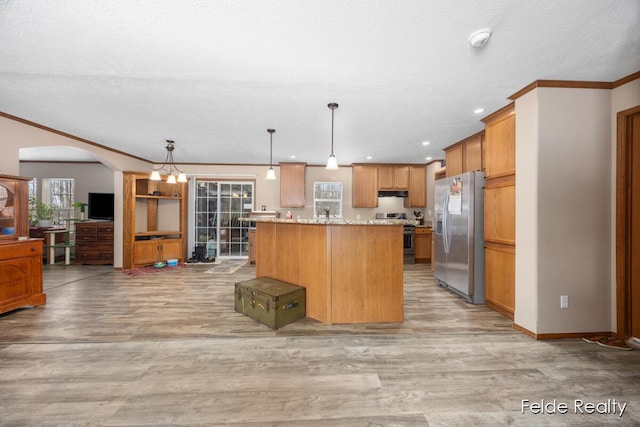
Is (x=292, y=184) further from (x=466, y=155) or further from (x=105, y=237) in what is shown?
(x=105, y=237)

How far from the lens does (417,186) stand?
→ 616 centimetres

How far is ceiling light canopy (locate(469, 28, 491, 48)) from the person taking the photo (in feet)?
5.53

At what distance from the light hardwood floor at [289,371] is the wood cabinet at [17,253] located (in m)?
0.21

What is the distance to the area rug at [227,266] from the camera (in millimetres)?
5109

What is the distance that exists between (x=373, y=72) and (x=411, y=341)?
98.6 inches

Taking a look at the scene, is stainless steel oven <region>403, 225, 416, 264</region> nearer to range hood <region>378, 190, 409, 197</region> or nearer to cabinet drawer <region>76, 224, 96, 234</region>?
range hood <region>378, 190, 409, 197</region>

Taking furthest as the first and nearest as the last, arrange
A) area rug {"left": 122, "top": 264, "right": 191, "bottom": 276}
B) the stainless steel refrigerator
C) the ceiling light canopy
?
area rug {"left": 122, "top": 264, "right": 191, "bottom": 276}, the stainless steel refrigerator, the ceiling light canopy

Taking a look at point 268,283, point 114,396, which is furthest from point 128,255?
point 114,396

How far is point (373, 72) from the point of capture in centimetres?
221

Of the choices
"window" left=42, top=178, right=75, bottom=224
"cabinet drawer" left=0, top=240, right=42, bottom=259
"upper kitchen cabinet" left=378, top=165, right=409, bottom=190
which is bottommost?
"cabinet drawer" left=0, top=240, right=42, bottom=259

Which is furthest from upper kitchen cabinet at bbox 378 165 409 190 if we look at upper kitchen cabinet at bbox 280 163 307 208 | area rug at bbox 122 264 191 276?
area rug at bbox 122 264 191 276

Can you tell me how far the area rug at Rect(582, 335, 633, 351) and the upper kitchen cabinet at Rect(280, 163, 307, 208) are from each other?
500 centimetres

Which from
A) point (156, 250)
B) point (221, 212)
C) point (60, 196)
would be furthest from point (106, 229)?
point (221, 212)

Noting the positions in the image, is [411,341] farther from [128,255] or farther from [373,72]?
[128,255]
